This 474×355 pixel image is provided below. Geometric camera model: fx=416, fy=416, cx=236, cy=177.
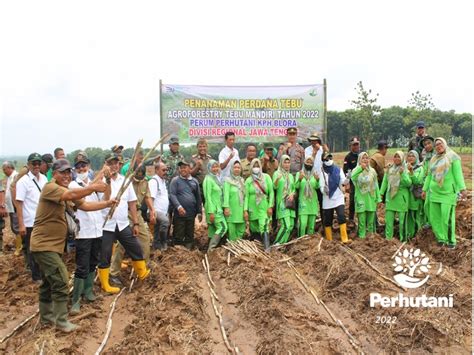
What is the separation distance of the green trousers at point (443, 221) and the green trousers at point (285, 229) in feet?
7.29

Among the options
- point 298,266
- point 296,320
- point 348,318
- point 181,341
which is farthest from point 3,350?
point 298,266

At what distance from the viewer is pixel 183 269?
5.79m

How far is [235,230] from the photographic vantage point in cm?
703

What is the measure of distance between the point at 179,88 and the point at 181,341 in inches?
257

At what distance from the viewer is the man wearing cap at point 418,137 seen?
7398 mm

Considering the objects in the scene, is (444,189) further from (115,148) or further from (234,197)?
(115,148)

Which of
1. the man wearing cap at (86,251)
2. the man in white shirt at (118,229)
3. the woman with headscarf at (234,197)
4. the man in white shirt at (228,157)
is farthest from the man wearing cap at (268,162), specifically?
the man wearing cap at (86,251)

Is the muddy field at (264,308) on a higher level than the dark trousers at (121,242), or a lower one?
lower

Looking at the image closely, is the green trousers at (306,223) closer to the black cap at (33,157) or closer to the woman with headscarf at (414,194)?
the woman with headscarf at (414,194)

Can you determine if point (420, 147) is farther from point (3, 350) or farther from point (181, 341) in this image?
point (3, 350)

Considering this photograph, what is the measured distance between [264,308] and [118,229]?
2.02 metres

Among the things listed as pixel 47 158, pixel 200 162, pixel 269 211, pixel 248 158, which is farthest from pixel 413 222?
pixel 47 158

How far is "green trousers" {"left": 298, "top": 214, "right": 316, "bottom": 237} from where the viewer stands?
712 cm

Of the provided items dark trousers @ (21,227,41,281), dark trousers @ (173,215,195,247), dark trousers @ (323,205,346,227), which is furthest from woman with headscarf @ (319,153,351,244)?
dark trousers @ (21,227,41,281)
